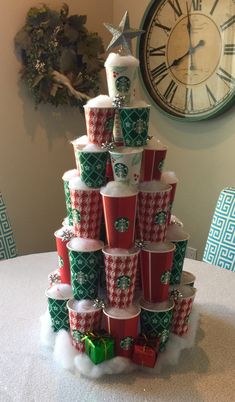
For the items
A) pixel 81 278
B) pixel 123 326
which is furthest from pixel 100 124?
pixel 123 326

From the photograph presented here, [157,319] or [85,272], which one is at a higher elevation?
[85,272]

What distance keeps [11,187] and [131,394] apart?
1.60 metres

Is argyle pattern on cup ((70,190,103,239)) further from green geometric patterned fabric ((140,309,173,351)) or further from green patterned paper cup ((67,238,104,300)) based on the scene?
green geometric patterned fabric ((140,309,173,351))

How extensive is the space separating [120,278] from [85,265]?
0.09 meters

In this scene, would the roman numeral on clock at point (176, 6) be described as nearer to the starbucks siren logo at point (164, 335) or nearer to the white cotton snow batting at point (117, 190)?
the white cotton snow batting at point (117, 190)

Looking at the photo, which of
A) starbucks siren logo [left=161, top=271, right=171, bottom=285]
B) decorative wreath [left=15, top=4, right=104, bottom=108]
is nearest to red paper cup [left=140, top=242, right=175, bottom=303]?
starbucks siren logo [left=161, top=271, right=171, bottom=285]

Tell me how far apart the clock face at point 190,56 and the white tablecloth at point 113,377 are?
111 cm

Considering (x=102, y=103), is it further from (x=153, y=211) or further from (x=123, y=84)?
(x=153, y=211)

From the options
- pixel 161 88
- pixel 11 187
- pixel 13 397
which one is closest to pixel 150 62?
pixel 161 88

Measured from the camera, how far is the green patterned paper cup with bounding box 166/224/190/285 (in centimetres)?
106

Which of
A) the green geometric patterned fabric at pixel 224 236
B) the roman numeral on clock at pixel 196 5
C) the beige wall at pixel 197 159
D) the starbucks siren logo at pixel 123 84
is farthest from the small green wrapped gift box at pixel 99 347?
the roman numeral on clock at pixel 196 5

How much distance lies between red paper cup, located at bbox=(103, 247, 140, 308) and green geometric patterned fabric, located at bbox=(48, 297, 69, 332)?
5.1 inches

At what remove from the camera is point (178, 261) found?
1073 mm

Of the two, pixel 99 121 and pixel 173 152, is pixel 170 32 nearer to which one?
pixel 173 152
